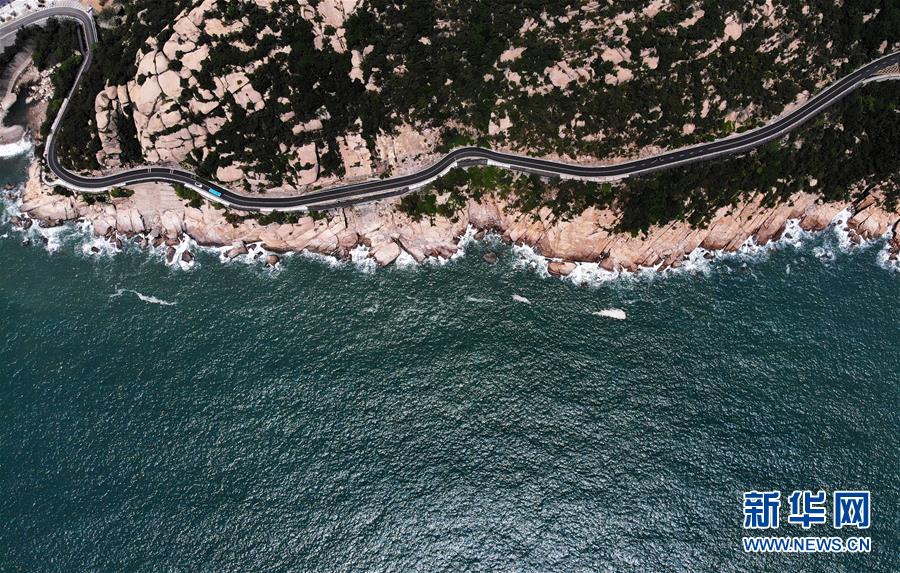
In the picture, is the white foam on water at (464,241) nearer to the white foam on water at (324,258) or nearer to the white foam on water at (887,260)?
the white foam on water at (324,258)

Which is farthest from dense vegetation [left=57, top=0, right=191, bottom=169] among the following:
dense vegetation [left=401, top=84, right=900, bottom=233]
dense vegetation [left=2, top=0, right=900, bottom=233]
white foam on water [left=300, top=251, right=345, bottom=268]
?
dense vegetation [left=401, top=84, right=900, bottom=233]

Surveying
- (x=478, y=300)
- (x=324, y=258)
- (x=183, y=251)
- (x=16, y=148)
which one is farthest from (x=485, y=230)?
(x=16, y=148)

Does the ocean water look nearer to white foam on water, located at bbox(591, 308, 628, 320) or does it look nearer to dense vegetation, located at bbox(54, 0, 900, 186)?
Result: white foam on water, located at bbox(591, 308, 628, 320)

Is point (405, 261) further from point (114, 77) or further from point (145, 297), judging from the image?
point (114, 77)

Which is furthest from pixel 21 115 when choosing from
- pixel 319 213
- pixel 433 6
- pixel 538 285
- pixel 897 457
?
pixel 897 457

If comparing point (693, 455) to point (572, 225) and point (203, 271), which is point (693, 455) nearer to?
point (572, 225)

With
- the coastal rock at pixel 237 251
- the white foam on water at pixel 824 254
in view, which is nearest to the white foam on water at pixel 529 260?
the white foam on water at pixel 824 254
